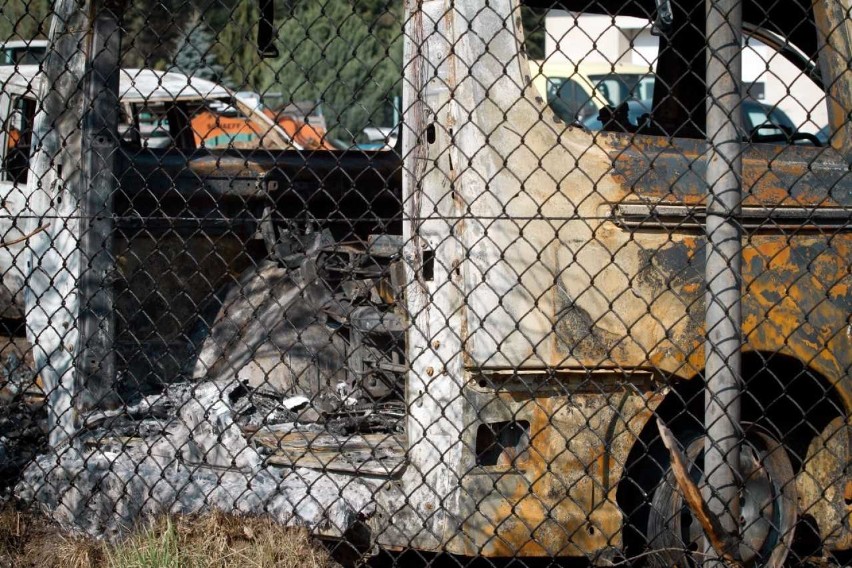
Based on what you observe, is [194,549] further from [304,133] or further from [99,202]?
[304,133]

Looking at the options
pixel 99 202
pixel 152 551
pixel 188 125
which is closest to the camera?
pixel 152 551

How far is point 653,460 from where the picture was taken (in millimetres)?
2990

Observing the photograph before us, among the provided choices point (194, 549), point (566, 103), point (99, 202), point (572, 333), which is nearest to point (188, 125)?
point (99, 202)

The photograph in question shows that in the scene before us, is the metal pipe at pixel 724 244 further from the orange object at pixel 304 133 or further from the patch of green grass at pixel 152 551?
the patch of green grass at pixel 152 551

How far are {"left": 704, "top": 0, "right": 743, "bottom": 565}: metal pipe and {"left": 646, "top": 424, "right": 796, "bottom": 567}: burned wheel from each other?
1.40 feet

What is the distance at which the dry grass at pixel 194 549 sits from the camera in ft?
10.3

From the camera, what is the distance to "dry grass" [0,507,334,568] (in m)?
3.13

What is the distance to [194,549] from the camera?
3.17 metres

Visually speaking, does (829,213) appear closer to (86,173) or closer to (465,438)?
(465,438)

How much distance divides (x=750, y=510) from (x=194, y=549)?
6.02 ft

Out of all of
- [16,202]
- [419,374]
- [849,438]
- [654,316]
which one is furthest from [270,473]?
[16,202]

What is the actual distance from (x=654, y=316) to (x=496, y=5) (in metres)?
1.07

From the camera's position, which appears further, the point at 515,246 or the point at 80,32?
the point at 80,32

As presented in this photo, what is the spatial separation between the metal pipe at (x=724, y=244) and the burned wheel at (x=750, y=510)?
43 cm
